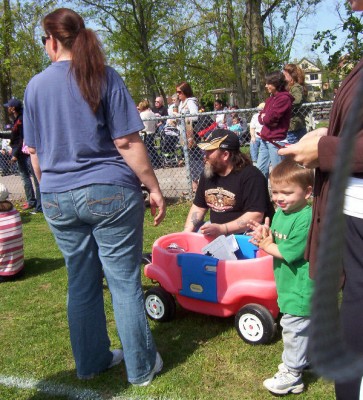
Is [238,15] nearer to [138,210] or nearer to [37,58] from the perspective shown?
[37,58]

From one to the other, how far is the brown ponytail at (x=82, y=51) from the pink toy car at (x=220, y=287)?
54.8 inches

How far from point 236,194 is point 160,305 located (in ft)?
3.11

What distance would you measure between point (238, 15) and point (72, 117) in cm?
2394

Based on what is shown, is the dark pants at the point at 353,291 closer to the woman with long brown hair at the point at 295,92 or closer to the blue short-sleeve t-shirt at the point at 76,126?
the blue short-sleeve t-shirt at the point at 76,126

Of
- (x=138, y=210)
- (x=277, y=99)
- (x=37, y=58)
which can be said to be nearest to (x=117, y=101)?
(x=138, y=210)

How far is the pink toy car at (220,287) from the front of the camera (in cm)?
314

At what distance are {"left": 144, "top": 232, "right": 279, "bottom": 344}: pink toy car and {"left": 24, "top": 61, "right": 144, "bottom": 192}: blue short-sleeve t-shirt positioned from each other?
106cm

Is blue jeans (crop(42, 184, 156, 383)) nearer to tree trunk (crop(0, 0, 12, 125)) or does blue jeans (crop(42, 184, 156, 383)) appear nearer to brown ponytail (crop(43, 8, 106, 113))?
brown ponytail (crop(43, 8, 106, 113))

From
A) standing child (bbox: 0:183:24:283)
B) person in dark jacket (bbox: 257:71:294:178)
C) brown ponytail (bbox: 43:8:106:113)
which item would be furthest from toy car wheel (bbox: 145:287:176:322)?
person in dark jacket (bbox: 257:71:294:178)

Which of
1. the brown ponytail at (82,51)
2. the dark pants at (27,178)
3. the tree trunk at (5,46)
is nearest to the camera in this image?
the brown ponytail at (82,51)

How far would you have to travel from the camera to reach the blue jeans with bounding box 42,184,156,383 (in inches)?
98.0

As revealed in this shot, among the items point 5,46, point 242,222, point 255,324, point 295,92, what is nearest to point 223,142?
point 242,222

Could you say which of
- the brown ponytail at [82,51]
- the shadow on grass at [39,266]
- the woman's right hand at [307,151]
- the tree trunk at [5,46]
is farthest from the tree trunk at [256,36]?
the woman's right hand at [307,151]

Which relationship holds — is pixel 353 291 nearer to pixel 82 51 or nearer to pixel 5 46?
pixel 82 51
